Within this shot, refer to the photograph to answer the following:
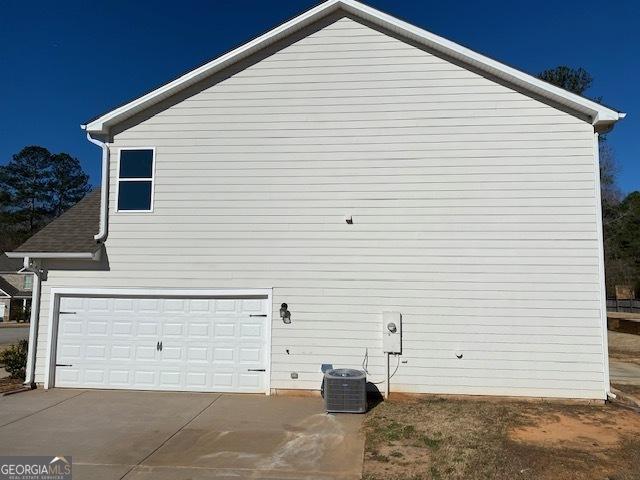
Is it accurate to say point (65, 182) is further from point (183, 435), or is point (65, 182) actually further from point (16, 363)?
point (183, 435)

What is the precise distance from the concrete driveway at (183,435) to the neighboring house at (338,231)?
1059 millimetres

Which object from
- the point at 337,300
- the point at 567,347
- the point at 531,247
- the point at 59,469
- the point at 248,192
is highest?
the point at 248,192

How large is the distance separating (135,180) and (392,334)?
639 cm

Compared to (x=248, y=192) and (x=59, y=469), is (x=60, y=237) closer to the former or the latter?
(x=248, y=192)

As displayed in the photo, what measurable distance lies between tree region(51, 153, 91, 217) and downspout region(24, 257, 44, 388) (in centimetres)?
5194

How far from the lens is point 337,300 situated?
9.88m

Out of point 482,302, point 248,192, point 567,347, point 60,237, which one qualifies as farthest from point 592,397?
point 60,237

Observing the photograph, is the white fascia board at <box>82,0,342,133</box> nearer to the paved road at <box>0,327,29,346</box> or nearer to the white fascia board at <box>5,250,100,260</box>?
the white fascia board at <box>5,250,100,260</box>

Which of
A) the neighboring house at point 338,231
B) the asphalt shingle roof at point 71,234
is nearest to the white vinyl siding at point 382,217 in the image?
the neighboring house at point 338,231

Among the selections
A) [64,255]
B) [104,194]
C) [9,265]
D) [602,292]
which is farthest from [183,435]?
[9,265]

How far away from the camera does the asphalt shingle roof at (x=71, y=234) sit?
10453mm

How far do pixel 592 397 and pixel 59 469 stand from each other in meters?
8.87

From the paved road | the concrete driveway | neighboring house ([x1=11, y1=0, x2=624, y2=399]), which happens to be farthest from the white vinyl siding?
the paved road

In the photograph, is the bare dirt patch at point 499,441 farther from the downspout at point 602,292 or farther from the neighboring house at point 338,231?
the neighboring house at point 338,231
